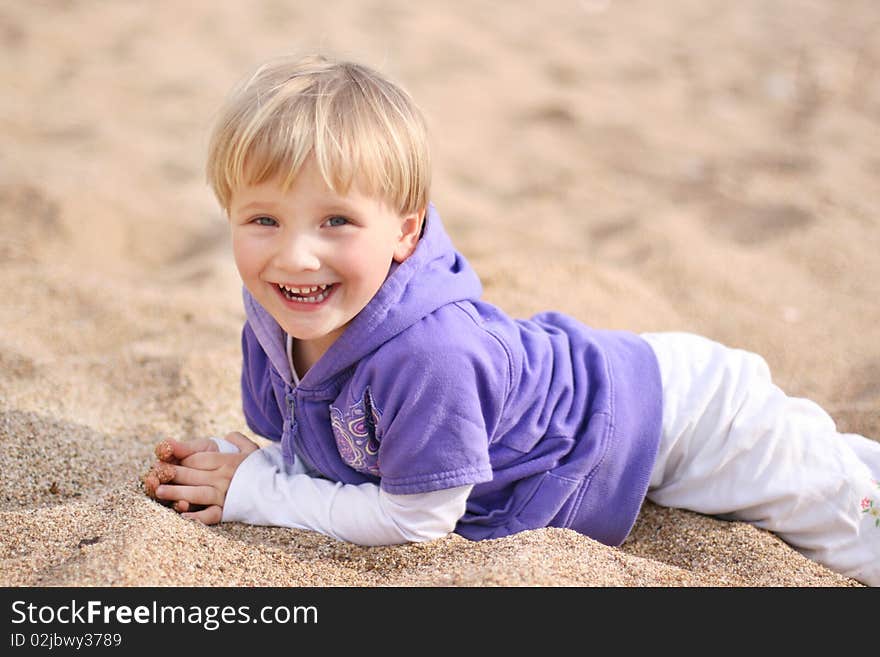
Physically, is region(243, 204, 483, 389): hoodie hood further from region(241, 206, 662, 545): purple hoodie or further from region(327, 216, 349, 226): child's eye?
region(327, 216, 349, 226): child's eye

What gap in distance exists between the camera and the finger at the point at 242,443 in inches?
94.0

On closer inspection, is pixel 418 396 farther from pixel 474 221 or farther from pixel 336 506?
pixel 474 221

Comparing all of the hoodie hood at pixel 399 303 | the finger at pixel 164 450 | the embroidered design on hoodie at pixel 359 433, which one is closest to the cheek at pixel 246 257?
the hoodie hood at pixel 399 303

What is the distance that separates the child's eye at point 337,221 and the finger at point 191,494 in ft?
2.21

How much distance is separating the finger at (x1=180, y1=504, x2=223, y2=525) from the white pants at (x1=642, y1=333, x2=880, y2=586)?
981mm

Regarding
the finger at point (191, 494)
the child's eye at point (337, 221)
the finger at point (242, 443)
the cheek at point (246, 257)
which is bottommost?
the finger at point (191, 494)

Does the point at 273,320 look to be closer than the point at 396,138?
No

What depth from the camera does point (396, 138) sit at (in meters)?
1.96

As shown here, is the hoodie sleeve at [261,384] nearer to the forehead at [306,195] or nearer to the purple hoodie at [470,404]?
the purple hoodie at [470,404]

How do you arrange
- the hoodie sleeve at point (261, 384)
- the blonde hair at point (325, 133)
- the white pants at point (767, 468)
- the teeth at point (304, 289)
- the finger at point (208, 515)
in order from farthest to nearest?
the hoodie sleeve at point (261, 384)
the white pants at point (767, 468)
the finger at point (208, 515)
the teeth at point (304, 289)
the blonde hair at point (325, 133)

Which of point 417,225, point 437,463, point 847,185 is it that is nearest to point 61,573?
point 437,463
